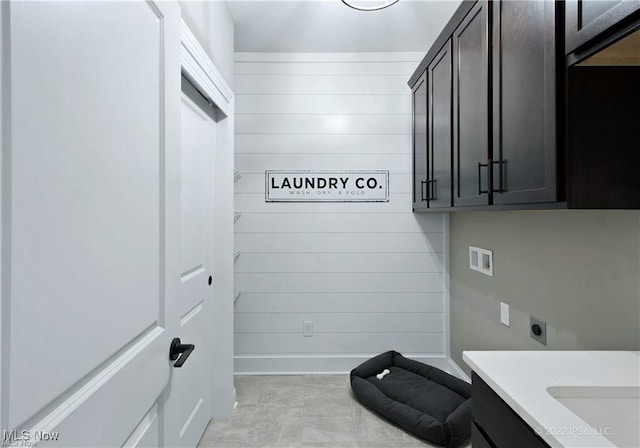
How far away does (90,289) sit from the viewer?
654 mm

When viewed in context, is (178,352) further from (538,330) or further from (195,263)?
(538,330)

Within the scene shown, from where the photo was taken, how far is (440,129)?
7.28ft

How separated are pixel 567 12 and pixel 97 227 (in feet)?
4.61

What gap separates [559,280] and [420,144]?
140cm

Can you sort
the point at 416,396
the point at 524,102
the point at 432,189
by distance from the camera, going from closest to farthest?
the point at 524,102, the point at 416,396, the point at 432,189

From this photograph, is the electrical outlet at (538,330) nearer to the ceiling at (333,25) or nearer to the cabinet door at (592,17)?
the cabinet door at (592,17)

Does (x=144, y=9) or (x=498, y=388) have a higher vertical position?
(x=144, y=9)

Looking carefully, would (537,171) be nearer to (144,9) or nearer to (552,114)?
(552,114)

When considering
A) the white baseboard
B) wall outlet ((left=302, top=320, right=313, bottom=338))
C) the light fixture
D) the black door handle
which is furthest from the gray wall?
the black door handle

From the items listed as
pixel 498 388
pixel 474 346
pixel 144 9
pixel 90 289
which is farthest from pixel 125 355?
pixel 474 346


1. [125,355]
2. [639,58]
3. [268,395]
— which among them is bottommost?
[268,395]

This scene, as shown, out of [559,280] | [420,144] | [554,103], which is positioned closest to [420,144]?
[420,144]

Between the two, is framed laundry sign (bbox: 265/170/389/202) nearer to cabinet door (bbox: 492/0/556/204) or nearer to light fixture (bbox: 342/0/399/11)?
light fixture (bbox: 342/0/399/11)

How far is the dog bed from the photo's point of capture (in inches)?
78.1
